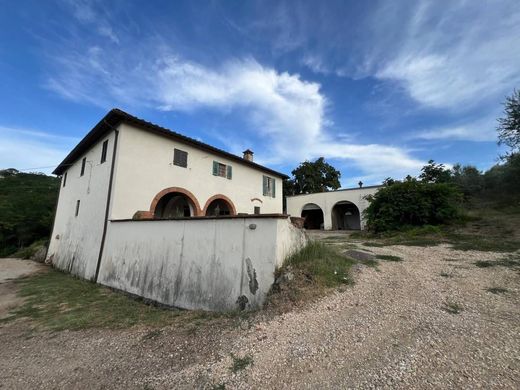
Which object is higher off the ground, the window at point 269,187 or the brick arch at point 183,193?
the window at point 269,187

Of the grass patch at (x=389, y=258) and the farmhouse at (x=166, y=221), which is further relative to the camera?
the grass patch at (x=389, y=258)

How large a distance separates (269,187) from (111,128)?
10.3 m

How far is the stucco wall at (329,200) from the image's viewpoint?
19.8 meters

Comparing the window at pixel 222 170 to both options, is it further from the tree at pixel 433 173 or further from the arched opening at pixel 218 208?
the tree at pixel 433 173

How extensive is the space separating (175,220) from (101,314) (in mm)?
2517

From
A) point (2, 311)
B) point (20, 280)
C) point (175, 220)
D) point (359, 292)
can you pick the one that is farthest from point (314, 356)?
point (20, 280)

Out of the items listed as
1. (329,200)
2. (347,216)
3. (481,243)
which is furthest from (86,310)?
(347,216)

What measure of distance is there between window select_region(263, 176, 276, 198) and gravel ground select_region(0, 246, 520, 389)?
12.3 meters

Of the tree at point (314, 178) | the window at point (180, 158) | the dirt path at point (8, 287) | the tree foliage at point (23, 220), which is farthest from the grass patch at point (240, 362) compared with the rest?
the tree at point (314, 178)

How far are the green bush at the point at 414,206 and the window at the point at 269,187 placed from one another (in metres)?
7.05

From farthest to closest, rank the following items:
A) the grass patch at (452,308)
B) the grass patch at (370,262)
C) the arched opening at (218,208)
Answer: the arched opening at (218,208)
the grass patch at (370,262)
the grass patch at (452,308)

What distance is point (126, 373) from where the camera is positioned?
276 cm

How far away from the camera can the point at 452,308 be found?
3.60 metres

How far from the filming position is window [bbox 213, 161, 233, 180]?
41.7 feet
